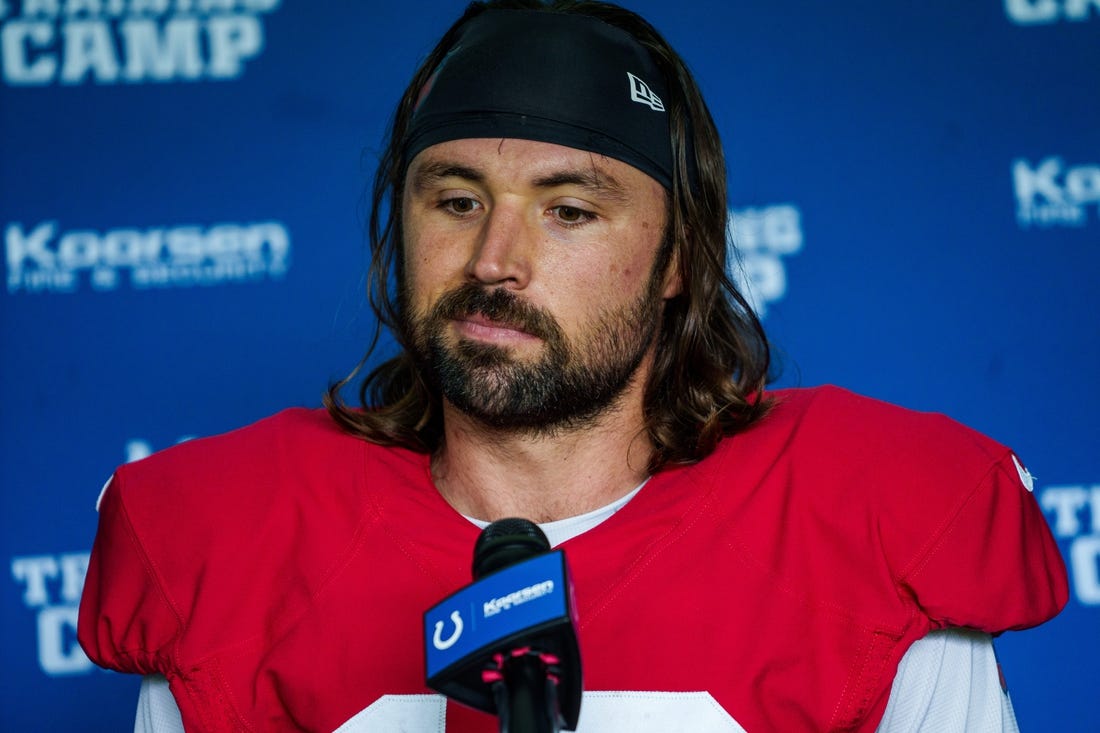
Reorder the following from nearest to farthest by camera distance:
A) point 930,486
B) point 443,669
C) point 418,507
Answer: point 443,669 < point 930,486 < point 418,507

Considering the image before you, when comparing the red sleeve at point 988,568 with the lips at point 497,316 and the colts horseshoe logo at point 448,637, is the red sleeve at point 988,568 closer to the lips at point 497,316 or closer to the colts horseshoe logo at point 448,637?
the lips at point 497,316

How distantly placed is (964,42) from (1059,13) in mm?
169

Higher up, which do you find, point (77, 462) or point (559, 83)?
point (559, 83)

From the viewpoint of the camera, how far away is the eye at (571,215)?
5.07ft

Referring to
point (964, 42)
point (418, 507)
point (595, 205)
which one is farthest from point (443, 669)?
point (964, 42)

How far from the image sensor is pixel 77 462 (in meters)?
2.25

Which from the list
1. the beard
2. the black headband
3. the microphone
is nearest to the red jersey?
the beard

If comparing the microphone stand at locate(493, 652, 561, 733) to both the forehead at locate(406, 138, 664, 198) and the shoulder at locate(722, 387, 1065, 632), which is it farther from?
the forehead at locate(406, 138, 664, 198)

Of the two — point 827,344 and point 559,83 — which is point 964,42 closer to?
point 827,344

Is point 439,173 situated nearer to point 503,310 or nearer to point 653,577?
point 503,310

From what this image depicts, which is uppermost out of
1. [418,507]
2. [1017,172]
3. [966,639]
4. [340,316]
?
[1017,172]

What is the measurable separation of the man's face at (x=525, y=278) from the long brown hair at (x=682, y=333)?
9 cm

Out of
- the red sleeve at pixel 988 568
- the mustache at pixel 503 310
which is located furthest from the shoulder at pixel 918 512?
the mustache at pixel 503 310

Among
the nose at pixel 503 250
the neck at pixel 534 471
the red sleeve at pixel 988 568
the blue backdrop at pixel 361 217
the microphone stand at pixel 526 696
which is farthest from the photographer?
the blue backdrop at pixel 361 217
